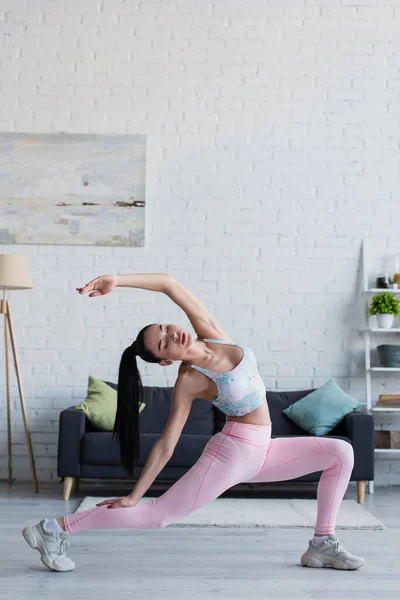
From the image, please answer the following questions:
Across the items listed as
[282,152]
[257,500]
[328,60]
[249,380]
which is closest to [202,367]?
[249,380]

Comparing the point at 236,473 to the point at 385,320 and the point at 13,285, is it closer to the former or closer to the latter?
the point at 13,285

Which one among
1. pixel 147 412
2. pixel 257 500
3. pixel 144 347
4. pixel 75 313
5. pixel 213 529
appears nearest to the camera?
pixel 144 347

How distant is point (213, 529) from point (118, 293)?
2.26m

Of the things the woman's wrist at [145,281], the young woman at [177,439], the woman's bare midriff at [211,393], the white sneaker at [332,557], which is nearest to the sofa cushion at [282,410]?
the white sneaker at [332,557]

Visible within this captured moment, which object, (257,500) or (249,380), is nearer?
(249,380)

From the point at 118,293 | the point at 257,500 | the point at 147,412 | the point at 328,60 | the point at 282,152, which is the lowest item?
the point at 257,500

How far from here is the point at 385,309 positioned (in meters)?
5.66

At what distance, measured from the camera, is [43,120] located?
19.4 ft

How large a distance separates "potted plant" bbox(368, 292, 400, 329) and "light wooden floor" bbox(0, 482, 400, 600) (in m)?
1.66

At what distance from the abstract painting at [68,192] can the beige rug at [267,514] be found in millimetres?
1987

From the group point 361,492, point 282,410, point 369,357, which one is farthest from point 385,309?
point 361,492

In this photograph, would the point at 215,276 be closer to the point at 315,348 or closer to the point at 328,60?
the point at 315,348

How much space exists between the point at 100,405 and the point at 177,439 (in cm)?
233

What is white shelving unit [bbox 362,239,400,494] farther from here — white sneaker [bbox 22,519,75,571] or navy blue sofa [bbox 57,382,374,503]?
white sneaker [bbox 22,519,75,571]
